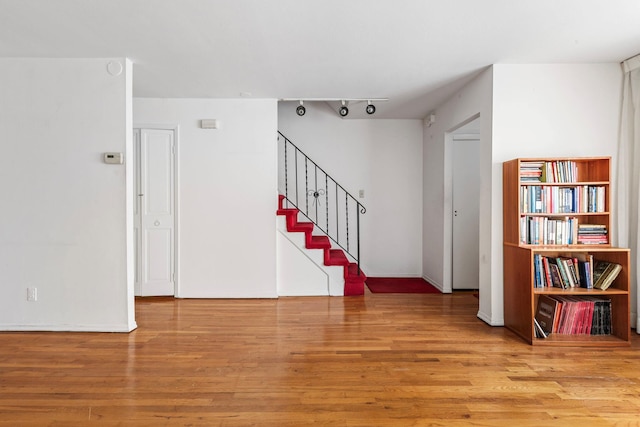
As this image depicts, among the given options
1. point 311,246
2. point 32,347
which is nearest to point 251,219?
point 311,246

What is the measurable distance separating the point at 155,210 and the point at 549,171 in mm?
4948

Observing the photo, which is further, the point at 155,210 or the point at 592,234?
the point at 155,210

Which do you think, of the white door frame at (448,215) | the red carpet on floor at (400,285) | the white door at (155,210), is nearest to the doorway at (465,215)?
the white door frame at (448,215)

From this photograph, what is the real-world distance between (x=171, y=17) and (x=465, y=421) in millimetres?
3622

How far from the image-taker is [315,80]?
436 centimetres

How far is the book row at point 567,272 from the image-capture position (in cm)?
348

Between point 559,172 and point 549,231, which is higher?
point 559,172

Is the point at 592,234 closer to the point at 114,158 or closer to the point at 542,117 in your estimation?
the point at 542,117

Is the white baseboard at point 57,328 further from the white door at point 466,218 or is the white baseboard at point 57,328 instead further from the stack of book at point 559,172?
the white door at point 466,218

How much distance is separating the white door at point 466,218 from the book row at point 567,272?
2.24 m

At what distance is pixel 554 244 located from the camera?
3592mm

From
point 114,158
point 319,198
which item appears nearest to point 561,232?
point 319,198

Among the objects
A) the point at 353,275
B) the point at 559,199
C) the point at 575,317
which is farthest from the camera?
the point at 353,275

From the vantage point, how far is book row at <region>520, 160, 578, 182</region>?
3.58 meters
